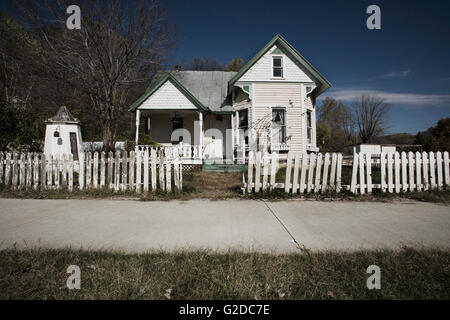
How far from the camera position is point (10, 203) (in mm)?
4867

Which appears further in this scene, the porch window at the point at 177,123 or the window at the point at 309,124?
the porch window at the point at 177,123

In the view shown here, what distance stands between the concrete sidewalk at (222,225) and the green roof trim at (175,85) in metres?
8.17

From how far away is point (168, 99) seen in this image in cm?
1234

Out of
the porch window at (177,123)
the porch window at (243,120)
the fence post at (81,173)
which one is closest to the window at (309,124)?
the porch window at (243,120)

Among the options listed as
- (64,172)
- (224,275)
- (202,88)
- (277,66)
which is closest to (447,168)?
(224,275)

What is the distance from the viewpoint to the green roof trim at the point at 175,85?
12.0m

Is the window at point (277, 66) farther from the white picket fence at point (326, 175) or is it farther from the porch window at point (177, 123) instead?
the white picket fence at point (326, 175)

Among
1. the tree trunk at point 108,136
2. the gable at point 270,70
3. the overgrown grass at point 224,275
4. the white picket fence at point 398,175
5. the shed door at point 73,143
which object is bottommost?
the overgrown grass at point 224,275

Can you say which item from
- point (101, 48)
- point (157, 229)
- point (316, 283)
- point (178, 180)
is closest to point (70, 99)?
point (101, 48)

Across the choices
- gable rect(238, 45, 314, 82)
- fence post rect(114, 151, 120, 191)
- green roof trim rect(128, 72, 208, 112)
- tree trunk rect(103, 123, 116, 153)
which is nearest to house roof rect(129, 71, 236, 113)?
green roof trim rect(128, 72, 208, 112)

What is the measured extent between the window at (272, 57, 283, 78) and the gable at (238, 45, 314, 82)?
0.67 ft

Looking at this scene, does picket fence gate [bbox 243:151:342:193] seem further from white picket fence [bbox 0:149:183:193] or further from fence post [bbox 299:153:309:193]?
white picket fence [bbox 0:149:183:193]

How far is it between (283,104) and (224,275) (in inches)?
480
